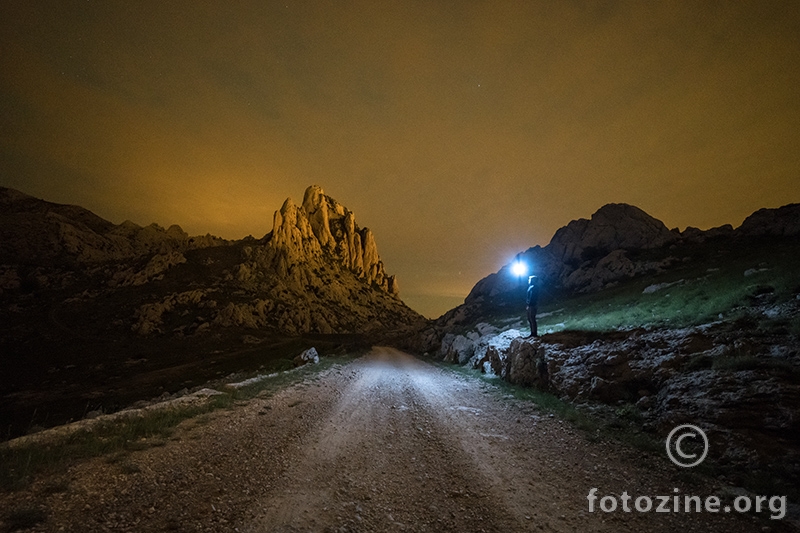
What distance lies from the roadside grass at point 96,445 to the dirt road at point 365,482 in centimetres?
34

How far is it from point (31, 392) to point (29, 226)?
134m

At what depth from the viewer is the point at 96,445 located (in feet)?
23.4

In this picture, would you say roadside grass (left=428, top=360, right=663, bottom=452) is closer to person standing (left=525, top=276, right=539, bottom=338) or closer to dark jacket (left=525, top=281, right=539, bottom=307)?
person standing (left=525, top=276, right=539, bottom=338)

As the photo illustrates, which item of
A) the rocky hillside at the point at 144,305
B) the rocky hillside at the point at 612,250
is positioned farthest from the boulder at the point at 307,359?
the rocky hillside at the point at 144,305

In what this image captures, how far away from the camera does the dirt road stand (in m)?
4.90

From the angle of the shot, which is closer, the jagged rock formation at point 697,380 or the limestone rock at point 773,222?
the jagged rock formation at point 697,380

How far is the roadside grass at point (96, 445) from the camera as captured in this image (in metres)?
5.62

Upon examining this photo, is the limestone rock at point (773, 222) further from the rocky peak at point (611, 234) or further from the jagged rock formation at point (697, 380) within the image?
the jagged rock formation at point (697, 380)

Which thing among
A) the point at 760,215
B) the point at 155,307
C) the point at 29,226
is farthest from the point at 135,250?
the point at 760,215

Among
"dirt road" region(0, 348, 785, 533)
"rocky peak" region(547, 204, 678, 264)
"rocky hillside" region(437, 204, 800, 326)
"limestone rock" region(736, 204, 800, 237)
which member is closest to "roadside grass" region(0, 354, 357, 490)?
"dirt road" region(0, 348, 785, 533)

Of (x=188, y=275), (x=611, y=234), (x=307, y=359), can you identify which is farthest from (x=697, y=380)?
(x=188, y=275)

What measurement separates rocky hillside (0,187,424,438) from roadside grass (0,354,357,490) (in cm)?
4422

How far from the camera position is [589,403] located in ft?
43.1

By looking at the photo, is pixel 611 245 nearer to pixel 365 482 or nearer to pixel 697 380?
pixel 697 380
